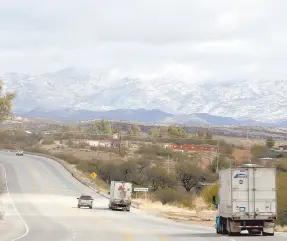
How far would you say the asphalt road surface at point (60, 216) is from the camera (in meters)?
35.1

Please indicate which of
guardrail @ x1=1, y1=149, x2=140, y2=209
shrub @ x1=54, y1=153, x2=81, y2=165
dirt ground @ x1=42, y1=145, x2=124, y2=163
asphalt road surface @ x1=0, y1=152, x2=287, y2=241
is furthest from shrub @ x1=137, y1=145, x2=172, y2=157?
asphalt road surface @ x1=0, y1=152, x2=287, y2=241

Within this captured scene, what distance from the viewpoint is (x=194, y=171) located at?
11200 cm

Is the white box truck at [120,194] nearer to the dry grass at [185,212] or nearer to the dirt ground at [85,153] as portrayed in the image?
the dry grass at [185,212]

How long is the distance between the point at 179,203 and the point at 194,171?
29360 millimetres

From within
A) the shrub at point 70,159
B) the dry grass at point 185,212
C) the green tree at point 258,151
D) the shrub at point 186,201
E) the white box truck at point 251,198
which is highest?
the green tree at point 258,151

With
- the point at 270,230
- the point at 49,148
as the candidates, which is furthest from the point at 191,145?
the point at 270,230

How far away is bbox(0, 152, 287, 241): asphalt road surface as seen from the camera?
35125 millimetres

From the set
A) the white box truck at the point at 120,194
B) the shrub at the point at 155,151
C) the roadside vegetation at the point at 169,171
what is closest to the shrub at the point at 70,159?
the roadside vegetation at the point at 169,171

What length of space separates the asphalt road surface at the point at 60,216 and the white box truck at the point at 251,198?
3.30 ft

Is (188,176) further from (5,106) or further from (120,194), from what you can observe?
(5,106)

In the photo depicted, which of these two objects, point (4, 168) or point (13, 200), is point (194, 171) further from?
point (13, 200)

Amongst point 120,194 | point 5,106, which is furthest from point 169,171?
point 5,106

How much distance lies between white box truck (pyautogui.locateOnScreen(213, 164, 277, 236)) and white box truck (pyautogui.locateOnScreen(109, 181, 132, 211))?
113ft

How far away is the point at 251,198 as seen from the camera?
110 feet
